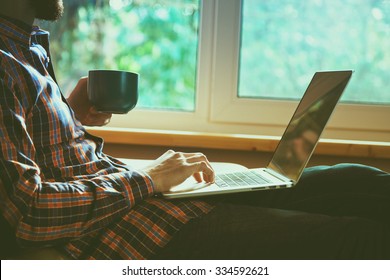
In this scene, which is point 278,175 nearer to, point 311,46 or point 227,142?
point 227,142

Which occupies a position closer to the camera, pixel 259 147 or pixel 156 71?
pixel 259 147

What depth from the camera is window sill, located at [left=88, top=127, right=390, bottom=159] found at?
1398mm

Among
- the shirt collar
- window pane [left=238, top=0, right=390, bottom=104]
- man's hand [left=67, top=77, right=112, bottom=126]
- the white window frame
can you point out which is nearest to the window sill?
the white window frame

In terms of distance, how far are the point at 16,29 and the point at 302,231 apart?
0.61m

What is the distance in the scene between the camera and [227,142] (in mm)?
1432

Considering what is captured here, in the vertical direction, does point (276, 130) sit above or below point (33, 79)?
below

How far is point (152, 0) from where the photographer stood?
5.21 ft

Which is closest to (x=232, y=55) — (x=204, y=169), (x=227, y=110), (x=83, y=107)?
(x=227, y=110)

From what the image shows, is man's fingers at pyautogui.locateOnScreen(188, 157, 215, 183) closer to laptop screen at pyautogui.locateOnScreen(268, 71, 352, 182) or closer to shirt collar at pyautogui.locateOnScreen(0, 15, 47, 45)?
laptop screen at pyautogui.locateOnScreen(268, 71, 352, 182)

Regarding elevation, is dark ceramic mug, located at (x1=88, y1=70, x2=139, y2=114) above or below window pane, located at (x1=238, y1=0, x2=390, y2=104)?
below
